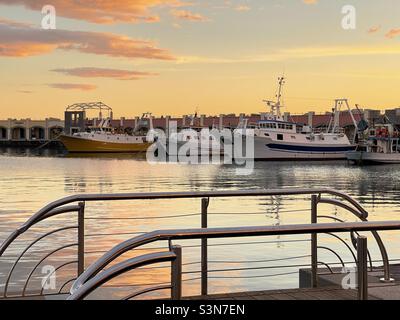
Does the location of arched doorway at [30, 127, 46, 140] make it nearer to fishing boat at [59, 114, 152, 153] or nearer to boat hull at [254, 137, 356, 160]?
fishing boat at [59, 114, 152, 153]

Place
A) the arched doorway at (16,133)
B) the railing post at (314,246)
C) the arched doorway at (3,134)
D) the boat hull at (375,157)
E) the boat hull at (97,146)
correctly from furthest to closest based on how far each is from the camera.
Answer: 1. the arched doorway at (3,134)
2. the arched doorway at (16,133)
3. the boat hull at (97,146)
4. the boat hull at (375,157)
5. the railing post at (314,246)

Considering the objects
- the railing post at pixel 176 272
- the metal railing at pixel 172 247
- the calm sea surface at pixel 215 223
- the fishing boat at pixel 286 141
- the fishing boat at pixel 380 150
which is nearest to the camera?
the metal railing at pixel 172 247

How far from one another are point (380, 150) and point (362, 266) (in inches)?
3220

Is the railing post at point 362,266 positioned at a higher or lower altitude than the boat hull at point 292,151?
higher

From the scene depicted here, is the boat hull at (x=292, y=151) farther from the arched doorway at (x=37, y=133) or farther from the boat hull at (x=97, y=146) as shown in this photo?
the arched doorway at (x=37, y=133)

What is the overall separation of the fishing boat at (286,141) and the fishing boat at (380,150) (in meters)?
9.98

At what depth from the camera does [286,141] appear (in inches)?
3691

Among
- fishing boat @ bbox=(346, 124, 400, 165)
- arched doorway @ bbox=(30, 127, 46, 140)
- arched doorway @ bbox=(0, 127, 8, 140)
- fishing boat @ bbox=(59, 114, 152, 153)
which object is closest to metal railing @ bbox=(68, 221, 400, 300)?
fishing boat @ bbox=(346, 124, 400, 165)

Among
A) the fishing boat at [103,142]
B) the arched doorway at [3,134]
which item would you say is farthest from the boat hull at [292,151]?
the arched doorway at [3,134]

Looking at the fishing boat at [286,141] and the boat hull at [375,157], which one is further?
the fishing boat at [286,141]

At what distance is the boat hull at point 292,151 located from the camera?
9312cm

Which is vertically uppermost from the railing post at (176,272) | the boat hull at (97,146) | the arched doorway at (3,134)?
the railing post at (176,272)

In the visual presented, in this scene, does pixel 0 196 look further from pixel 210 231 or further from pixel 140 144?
pixel 140 144
